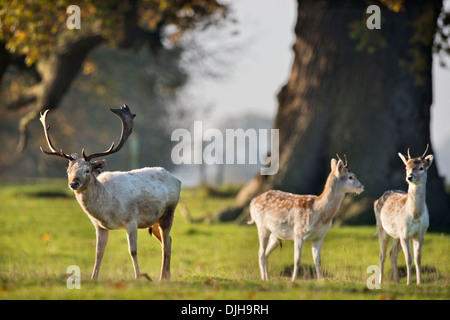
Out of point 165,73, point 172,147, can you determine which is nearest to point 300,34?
point 165,73

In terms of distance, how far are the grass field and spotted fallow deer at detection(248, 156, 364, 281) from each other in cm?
52

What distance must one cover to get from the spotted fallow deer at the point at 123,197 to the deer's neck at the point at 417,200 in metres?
3.32

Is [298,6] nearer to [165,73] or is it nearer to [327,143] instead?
[327,143]

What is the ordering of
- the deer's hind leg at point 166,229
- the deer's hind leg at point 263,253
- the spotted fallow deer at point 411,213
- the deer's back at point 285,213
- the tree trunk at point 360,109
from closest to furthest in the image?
the spotted fallow deer at point 411,213 < the deer's back at point 285,213 < the deer's hind leg at point 166,229 < the deer's hind leg at point 263,253 < the tree trunk at point 360,109

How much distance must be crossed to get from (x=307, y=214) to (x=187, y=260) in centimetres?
575

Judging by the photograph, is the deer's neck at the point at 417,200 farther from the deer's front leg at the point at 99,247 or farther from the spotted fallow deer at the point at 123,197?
the deer's front leg at the point at 99,247

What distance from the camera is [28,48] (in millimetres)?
17125

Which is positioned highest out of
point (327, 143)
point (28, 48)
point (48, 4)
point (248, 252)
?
point (48, 4)

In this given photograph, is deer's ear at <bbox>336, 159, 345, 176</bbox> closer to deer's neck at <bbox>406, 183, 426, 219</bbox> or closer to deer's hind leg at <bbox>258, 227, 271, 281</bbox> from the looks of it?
deer's neck at <bbox>406, 183, 426, 219</bbox>

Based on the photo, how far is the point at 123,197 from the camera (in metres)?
9.05

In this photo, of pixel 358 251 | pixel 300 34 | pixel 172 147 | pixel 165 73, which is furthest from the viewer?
pixel 172 147

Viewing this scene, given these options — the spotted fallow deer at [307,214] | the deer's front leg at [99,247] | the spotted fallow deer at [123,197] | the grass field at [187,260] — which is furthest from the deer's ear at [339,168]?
the deer's front leg at [99,247]

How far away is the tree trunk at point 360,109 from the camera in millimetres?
16844
